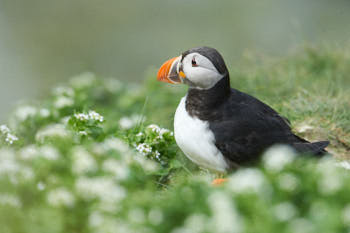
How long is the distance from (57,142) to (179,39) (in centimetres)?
838

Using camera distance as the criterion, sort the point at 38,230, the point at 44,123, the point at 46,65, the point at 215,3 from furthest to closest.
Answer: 1. the point at 215,3
2. the point at 46,65
3. the point at 44,123
4. the point at 38,230

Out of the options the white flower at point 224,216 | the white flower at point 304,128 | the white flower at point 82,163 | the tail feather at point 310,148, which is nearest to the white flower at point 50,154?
the white flower at point 82,163

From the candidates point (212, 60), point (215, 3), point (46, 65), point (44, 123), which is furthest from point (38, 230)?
point (215, 3)

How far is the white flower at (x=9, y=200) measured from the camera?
2.21 metres

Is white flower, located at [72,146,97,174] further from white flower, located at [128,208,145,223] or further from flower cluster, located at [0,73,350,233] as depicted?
white flower, located at [128,208,145,223]

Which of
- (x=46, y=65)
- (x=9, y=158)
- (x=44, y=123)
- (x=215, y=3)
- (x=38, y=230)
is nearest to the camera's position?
(x=38, y=230)

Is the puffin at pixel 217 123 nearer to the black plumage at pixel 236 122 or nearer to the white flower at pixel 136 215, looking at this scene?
the black plumage at pixel 236 122

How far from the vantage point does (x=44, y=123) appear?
16.3 ft

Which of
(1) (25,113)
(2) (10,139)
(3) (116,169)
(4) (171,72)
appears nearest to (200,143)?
(4) (171,72)

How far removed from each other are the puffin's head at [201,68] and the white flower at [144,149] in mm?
646

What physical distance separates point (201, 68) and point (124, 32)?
832 cm

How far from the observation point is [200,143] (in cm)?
342

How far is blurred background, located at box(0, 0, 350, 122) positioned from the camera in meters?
10.1

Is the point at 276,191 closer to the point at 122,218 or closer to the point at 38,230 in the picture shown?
the point at 122,218
